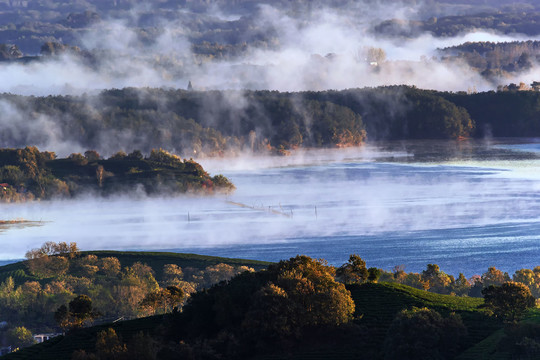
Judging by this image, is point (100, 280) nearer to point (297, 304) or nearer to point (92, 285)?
point (92, 285)

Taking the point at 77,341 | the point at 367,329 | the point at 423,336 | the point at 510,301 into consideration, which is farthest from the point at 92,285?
the point at 423,336

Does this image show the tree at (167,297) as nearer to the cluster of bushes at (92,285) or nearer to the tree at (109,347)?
the cluster of bushes at (92,285)

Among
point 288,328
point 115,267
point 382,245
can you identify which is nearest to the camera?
point 288,328

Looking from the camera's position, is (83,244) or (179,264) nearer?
(179,264)

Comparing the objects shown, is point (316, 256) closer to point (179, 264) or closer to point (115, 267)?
point (179, 264)

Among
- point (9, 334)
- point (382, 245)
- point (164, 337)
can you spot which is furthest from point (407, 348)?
point (382, 245)

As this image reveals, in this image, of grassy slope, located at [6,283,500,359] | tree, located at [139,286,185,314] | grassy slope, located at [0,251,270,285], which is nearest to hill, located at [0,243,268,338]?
grassy slope, located at [0,251,270,285]
